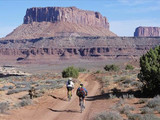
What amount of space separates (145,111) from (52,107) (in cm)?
520

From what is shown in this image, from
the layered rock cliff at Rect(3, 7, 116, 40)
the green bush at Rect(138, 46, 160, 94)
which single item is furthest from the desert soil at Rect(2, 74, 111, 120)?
the layered rock cliff at Rect(3, 7, 116, 40)

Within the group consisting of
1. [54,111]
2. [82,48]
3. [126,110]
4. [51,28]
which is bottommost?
[54,111]

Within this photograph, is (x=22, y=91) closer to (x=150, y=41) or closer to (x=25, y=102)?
(x=25, y=102)

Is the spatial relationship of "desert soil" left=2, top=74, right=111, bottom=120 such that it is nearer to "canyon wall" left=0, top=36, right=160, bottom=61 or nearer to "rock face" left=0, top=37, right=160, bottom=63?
"rock face" left=0, top=37, right=160, bottom=63

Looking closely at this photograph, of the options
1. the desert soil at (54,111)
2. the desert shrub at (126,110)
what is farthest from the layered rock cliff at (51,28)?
the desert shrub at (126,110)

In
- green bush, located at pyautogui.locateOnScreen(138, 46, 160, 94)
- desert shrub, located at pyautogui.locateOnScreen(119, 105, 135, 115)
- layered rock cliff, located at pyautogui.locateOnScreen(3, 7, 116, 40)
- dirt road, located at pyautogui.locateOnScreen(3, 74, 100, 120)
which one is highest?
layered rock cliff, located at pyautogui.locateOnScreen(3, 7, 116, 40)

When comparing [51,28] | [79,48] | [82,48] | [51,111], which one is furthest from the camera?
[51,28]

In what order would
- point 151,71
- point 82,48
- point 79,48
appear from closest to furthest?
point 151,71, point 82,48, point 79,48

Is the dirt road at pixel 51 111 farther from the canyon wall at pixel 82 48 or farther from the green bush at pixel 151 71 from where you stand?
the canyon wall at pixel 82 48

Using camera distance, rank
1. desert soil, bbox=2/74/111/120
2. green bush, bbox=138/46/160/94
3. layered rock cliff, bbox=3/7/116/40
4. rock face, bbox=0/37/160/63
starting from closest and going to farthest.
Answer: desert soil, bbox=2/74/111/120 → green bush, bbox=138/46/160/94 → rock face, bbox=0/37/160/63 → layered rock cliff, bbox=3/7/116/40

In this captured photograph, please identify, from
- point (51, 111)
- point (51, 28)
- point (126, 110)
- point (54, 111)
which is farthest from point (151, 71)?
point (51, 28)

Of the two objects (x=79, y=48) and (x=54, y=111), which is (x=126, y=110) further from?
(x=79, y=48)

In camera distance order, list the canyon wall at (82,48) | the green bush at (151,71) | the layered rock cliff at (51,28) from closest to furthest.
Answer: the green bush at (151,71)
the canyon wall at (82,48)
the layered rock cliff at (51,28)

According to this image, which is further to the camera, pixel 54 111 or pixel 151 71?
pixel 151 71
